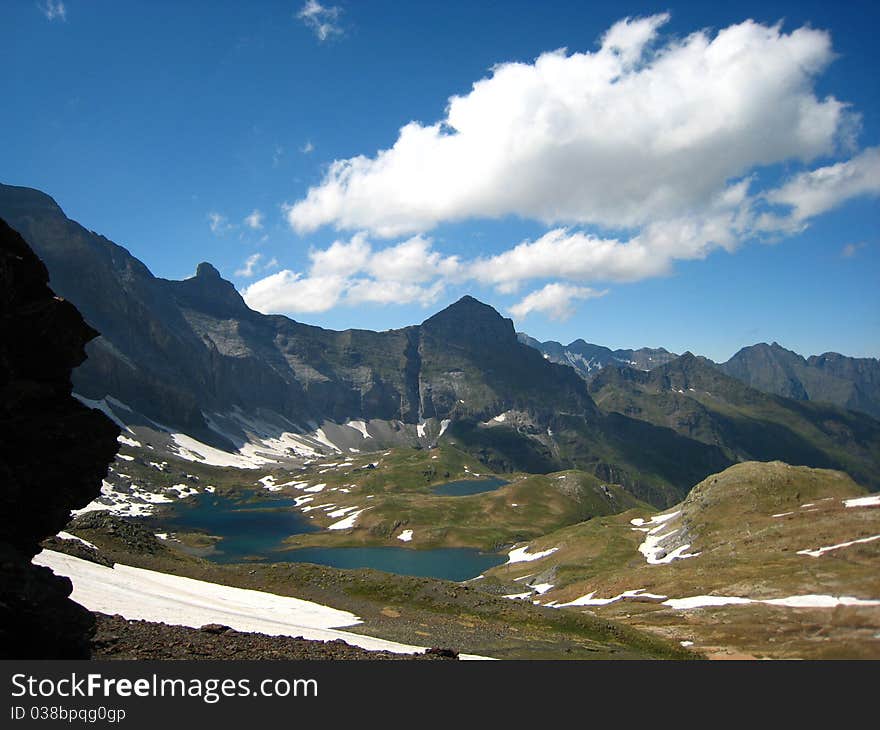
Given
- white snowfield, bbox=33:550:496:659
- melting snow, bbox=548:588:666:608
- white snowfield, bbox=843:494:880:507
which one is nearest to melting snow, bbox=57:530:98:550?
white snowfield, bbox=33:550:496:659

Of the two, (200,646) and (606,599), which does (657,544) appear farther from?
(200,646)

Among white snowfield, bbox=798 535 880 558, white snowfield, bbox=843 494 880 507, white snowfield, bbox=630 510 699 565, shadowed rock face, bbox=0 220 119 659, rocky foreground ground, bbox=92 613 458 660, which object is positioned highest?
shadowed rock face, bbox=0 220 119 659

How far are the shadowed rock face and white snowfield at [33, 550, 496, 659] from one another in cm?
1747

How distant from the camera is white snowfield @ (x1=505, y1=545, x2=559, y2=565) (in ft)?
486

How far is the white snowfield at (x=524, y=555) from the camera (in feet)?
486

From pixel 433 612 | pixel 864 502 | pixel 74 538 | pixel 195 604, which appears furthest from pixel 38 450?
pixel 864 502

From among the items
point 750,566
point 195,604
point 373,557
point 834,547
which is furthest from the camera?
point 373,557

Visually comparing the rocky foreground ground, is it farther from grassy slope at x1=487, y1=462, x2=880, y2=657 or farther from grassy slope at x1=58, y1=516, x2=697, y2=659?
grassy slope at x1=487, y1=462, x2=880, y2=657

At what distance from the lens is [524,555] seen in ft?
509

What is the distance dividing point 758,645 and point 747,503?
7834cm

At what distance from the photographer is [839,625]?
51.9m

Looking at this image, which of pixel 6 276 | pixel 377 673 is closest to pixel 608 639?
pixel 377 673

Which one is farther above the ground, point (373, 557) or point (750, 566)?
point (750, 566)

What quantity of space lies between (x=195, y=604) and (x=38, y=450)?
3016cm
